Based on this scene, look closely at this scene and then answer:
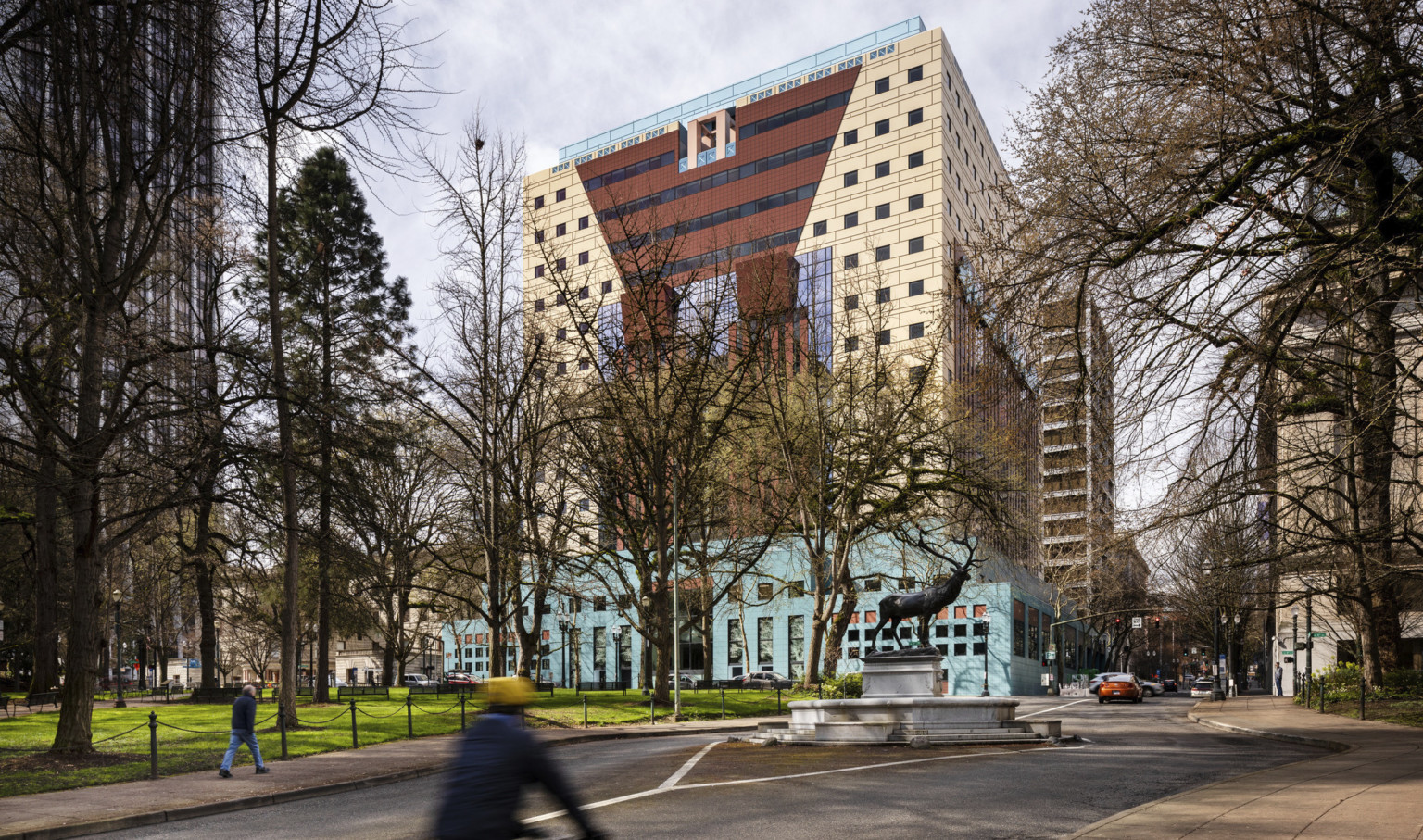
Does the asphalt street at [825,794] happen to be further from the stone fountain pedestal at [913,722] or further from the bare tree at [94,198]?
the bare tree at [94,198]

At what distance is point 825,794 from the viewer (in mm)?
12773

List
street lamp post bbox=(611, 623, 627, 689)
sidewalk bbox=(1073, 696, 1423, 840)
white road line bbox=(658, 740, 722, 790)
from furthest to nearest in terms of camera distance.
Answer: street lamp post bbox=(611, 623, 627, 689) → white road line bbox=(658, 740, 722, 790) → sidewalk bbox=(1073, 696, 1423, 840)

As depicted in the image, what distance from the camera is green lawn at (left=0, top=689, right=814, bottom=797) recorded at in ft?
54.7

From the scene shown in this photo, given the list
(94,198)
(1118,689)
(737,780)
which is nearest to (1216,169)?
(737,780)

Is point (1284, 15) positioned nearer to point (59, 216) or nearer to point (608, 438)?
point (59, 216)

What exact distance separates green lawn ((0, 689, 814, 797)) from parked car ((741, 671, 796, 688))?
58.0 feet

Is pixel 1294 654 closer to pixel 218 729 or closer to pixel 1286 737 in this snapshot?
pixel 1286 737

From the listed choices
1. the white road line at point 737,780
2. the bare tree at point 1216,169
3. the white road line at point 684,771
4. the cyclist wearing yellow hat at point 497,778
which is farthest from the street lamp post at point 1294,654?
the cyclist wearing yellow hat at point 497,778

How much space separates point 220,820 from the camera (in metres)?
12.4

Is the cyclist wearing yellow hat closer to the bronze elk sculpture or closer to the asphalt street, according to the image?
the asphalt street

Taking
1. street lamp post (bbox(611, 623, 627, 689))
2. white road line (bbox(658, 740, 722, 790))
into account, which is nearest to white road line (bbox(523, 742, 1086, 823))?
white road line (bbox(658, 740, 722, 790))

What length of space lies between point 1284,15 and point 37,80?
16160 mm

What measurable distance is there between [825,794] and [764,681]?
4970 centimetres

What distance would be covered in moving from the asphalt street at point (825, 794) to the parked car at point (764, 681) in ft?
133
